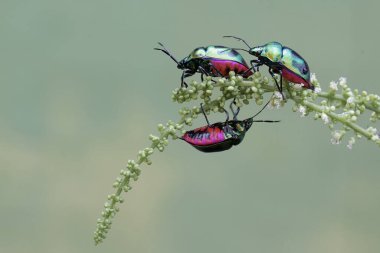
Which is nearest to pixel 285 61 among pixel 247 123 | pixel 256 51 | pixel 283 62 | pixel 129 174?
pixel 283 62

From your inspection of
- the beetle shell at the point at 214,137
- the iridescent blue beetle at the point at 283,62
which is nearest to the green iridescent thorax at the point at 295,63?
the iridescent blue beetle at the point at 283,62

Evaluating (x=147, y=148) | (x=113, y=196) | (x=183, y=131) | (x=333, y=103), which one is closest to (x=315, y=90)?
(x=333, y=103)

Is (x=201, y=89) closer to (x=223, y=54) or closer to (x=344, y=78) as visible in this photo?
(x=223, y=54)

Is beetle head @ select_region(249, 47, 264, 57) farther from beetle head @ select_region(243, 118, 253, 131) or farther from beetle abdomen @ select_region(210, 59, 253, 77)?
beetle head @ select_region(243, 118, 253, 131)

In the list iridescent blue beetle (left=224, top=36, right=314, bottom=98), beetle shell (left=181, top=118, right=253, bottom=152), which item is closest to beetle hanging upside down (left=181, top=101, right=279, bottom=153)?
beetle shell (left=181, top=118, right=253, bottom=152)

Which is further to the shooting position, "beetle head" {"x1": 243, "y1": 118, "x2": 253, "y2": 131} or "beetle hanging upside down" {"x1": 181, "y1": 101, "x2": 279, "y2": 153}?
"beetle head" {"x1": 243, "y1": 118, "x2": 253, "y2": 131}

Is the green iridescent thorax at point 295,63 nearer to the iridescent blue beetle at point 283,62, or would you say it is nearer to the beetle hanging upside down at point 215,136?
the iridescent blue beetle at point 283,62

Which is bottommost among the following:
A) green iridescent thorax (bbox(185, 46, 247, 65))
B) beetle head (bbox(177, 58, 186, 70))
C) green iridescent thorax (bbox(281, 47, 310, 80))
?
green iridescent thorax (bbox(281, 47, 310, 80))

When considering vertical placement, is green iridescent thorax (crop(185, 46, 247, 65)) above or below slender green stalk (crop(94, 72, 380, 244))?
above
